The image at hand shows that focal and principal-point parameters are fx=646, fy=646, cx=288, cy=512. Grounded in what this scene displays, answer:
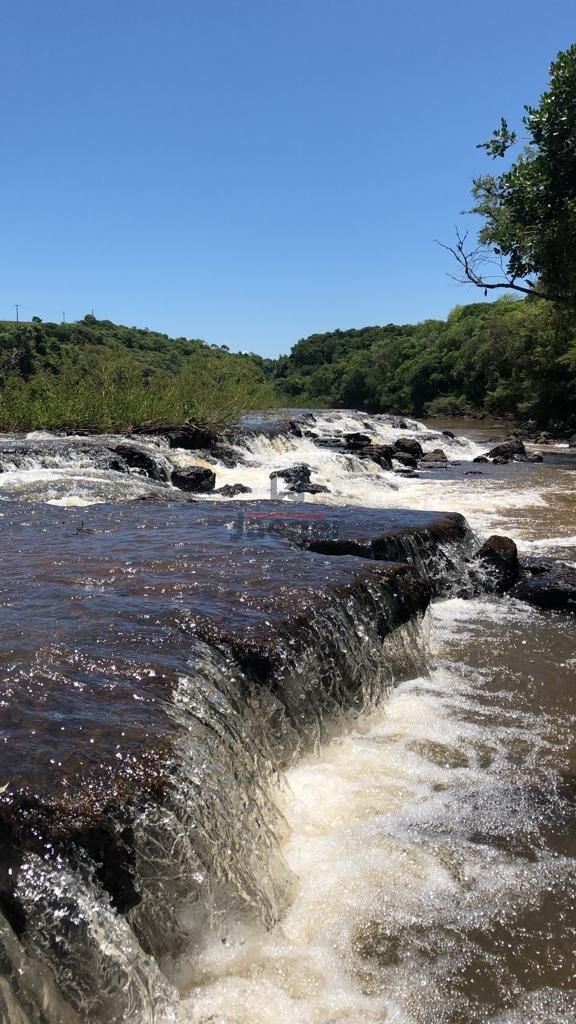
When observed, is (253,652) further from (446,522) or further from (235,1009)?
(446,522)

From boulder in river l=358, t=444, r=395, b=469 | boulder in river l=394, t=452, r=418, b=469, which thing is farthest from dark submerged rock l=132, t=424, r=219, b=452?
boulder in river l=394, t=452, r=418, b=469

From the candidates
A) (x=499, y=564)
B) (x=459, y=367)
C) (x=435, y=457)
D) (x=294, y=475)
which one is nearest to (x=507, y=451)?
(x=435, y=457)

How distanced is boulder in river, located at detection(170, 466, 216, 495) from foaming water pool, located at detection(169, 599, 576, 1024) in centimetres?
937

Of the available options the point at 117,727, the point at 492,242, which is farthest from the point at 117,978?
the point at 492,242

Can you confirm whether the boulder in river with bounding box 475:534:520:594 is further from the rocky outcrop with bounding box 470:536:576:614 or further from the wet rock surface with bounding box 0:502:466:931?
the wet rock surface with bounding box 0:502:466:931

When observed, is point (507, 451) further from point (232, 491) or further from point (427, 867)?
point (427, 867)

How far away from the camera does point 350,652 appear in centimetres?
442

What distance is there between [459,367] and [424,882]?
56577mm

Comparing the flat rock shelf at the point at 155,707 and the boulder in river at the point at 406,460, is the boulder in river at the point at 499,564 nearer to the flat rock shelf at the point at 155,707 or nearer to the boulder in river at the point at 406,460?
the flat rock shelf at the point at 155,707

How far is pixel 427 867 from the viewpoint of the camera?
2.96 m

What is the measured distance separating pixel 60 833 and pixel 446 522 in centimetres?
605

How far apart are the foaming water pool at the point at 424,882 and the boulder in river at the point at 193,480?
9.37m

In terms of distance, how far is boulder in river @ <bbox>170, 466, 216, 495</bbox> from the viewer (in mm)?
13438

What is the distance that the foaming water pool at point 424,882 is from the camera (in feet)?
7.65
